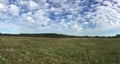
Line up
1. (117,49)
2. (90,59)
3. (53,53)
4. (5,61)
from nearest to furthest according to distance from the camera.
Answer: (5,61), (90,59), (53,53), (117,49)

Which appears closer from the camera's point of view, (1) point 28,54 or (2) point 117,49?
(1) point 28,54

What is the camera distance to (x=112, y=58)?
101ft

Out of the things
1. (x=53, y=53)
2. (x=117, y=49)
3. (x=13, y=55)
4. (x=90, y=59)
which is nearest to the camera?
(x=13, y=55)

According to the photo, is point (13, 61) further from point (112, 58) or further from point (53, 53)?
point (112, 58)

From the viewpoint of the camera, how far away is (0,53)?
2908 cm

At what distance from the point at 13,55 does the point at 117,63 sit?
12373 millimetres

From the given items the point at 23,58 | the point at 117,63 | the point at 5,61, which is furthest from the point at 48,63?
the point at 117,63

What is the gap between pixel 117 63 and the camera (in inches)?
1133

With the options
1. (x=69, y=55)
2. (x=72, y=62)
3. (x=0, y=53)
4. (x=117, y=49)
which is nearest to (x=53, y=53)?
(x=69, y=55)

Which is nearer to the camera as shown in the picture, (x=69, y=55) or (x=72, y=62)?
(x=72, y=62)

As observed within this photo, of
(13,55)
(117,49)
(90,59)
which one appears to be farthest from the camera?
(117,49)

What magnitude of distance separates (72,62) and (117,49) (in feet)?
36.4

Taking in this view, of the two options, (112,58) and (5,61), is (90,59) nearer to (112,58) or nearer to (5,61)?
(112,58)

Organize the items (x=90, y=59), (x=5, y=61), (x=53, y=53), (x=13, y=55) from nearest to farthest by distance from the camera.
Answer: (x=5, y=61) → (x=13, y=55) → (x=90, y=59) → (x=53, y=53)
